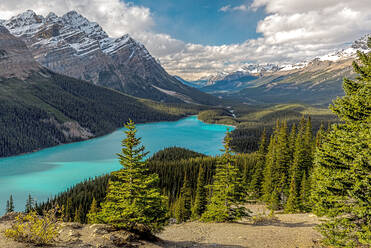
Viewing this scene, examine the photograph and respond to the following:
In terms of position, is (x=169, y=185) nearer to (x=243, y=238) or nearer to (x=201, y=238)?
(x=201, y=238)

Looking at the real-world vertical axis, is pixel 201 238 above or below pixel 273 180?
above

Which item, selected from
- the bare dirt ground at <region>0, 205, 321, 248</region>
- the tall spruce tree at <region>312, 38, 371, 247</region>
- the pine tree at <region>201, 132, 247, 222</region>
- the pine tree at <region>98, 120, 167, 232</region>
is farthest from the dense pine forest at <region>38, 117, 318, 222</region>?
the tall spruce tree at <region>312, 38, 371, 247</region>

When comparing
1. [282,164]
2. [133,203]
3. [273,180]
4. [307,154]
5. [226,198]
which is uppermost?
[133,203]

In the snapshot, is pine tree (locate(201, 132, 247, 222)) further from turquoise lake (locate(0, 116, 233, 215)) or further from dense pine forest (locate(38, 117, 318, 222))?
turquoise lake (locate(0, 116, 233, 215))

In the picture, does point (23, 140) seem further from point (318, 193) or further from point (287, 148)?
point (318, 193)

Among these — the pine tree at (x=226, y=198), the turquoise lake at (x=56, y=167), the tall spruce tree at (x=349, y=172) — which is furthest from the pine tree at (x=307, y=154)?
the turquoise lake at (x=56, y=167)

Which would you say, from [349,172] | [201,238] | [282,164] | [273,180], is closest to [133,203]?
[201,238]

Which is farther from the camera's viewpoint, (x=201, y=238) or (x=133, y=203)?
(x=201, y=238)

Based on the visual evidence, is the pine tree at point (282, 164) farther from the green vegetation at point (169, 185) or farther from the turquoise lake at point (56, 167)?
the turquoise lake at point (56, 167)
